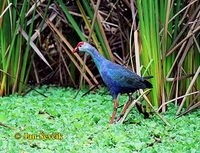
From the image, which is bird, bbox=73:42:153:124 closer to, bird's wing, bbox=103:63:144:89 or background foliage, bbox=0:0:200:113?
bird's wing, bbox=103:63:144:89

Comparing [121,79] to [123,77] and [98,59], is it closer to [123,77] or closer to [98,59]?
[123,77]

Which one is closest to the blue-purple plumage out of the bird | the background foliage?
the bird

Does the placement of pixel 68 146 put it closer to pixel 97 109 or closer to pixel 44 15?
pixel 97 109

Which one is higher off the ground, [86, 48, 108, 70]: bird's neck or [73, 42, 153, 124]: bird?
[86, 48, 108, 70]: bird's neck

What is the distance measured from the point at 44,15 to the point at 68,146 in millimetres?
1619

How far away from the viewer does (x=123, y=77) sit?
3.49 meters

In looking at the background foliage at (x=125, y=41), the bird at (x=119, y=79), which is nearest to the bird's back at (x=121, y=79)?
the bird at (x=119, y=79)

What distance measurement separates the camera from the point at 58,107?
13.2 feet

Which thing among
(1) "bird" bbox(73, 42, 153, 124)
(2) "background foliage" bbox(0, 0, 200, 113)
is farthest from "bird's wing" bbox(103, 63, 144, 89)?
(2) "background foliage" bbox(0, 0, 200, 113)

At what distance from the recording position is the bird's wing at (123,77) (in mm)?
3467

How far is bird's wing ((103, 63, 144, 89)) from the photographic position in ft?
11.4

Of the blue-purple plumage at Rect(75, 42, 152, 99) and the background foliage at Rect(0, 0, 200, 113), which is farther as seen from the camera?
the background foliage at Rect(0, 0, 200, 113)

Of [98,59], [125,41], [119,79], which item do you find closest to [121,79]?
[119,79]

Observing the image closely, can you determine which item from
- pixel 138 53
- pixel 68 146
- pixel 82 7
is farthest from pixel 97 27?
pixel 68 146
